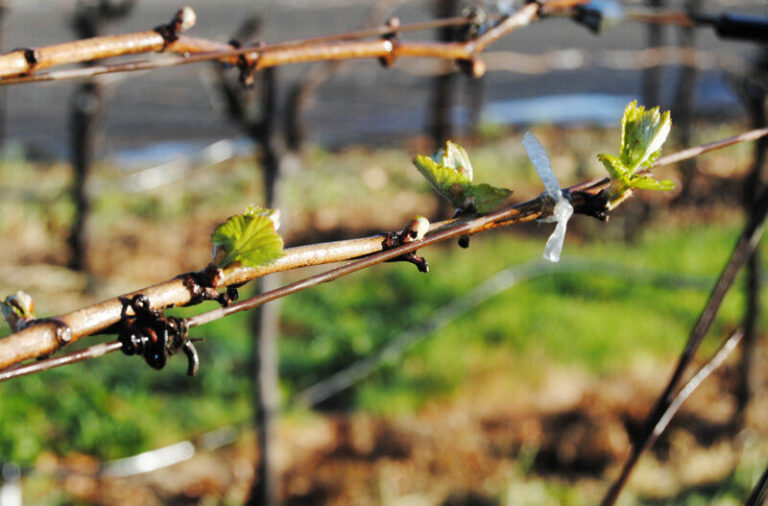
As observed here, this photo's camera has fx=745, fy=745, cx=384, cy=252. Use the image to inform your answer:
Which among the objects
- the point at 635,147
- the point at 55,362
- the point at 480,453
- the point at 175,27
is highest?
the point at 480,453

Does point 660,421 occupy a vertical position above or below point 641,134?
below

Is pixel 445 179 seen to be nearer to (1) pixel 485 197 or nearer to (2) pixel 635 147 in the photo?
(1) pixel 485 197

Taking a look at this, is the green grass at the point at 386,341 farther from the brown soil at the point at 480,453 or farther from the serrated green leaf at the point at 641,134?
the serrated green leaf at the point at 641,134

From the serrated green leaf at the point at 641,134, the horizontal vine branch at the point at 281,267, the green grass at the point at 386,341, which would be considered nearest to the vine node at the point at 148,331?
the horizontal vine branch at the point at 281,267

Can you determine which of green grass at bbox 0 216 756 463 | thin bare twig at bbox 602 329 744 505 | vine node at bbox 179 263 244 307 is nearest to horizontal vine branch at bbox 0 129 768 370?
vine node at bbox 179 263 244 307

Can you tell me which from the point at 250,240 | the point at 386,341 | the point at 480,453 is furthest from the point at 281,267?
the point at 386,341

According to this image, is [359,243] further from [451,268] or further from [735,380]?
[451,268]

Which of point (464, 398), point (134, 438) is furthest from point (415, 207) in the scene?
point (134, 438)

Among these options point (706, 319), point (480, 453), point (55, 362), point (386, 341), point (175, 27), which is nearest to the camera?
point (55, 362)
